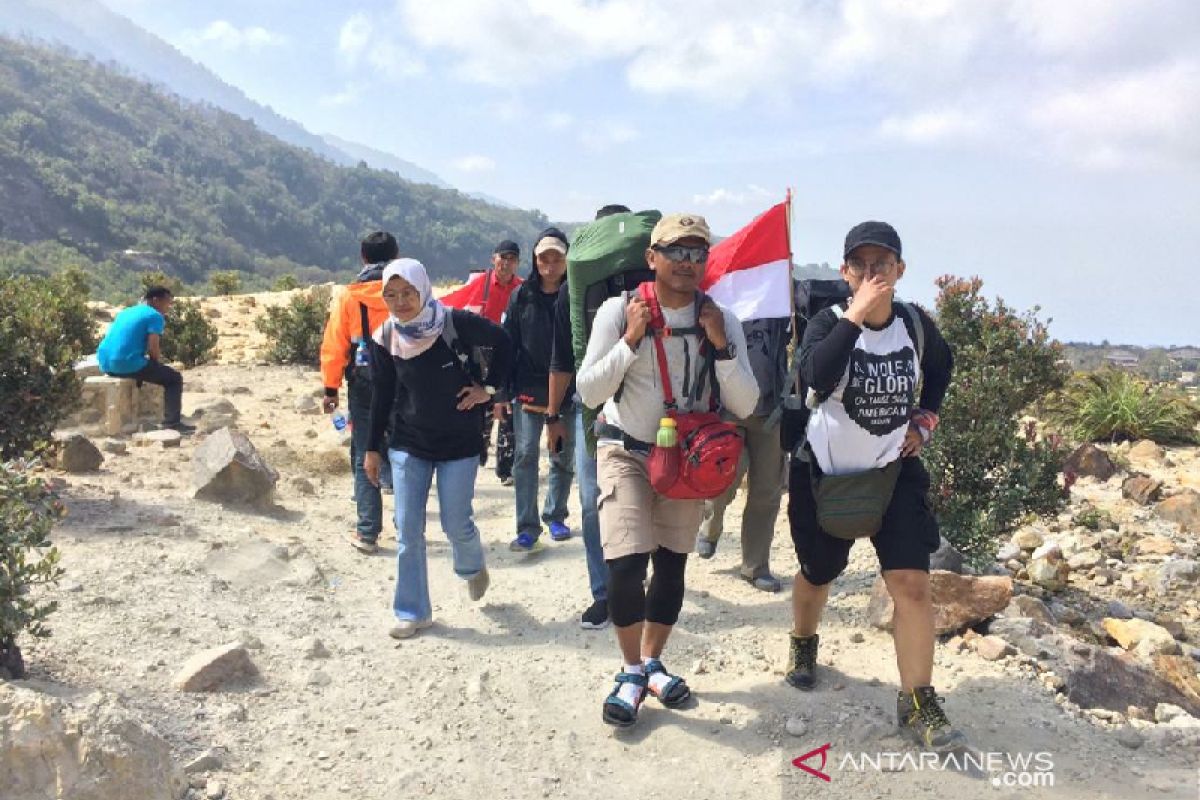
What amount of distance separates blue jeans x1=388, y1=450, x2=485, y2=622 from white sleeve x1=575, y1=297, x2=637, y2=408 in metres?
1.37

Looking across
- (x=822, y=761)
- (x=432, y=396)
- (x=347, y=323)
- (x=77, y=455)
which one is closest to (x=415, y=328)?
(x=432, y=396)

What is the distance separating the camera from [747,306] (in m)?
4.33

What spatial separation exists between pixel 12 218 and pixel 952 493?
8309 cm

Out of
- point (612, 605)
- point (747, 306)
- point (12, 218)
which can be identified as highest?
point (12, 218)

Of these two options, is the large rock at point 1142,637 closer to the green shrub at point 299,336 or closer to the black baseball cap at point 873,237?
the black baseball cap at point 873,237

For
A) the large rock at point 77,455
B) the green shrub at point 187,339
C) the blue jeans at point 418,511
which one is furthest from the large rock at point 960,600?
the green shrub at point 187,339

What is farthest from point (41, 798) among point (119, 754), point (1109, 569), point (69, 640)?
point (1109, 569)

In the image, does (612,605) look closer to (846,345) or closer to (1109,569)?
(846,345)

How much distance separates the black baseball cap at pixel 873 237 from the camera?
117 inches

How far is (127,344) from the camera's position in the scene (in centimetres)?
888

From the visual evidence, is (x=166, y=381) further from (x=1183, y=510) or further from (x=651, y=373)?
(x=1183, y=510)

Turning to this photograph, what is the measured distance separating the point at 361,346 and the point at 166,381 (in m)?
4.69

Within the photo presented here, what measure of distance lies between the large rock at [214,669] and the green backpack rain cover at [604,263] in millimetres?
1872

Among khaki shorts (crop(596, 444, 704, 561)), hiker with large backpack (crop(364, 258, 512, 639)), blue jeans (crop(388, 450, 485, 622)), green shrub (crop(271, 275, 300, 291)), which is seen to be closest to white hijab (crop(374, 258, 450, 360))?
hiker with large backpack (crop(364, 258, 512, 639))
